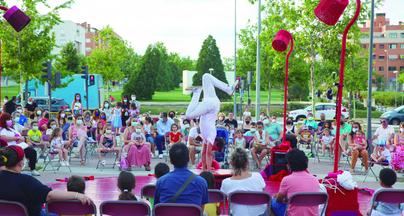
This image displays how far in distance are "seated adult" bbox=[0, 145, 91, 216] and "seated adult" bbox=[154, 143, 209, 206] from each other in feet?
3.61

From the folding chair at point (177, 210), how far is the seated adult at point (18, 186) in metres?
1.04

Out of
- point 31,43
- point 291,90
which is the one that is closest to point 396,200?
point 31,43

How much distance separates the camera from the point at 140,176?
564 inches

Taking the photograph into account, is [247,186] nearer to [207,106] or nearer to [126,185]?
[126,185]

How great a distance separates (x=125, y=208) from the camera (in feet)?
19.9

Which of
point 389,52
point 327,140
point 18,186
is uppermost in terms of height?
point 389,52

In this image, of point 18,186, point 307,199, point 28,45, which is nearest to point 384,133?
point 307,199

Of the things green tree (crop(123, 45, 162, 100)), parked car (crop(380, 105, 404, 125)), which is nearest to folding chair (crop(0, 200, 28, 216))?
parked car (crop(380, 105, 404, 125))

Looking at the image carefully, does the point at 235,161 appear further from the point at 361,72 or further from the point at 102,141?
the point at 361,72

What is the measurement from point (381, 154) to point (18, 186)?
1191 cm

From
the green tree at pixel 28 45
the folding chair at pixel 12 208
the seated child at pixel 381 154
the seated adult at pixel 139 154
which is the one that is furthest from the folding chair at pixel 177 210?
the green tree at pixel 28 45

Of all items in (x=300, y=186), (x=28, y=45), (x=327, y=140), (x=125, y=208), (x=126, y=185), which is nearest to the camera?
(x=125, y=208)

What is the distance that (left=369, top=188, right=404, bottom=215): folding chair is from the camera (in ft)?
23.3

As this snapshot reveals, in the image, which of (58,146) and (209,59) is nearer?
(58,146)
